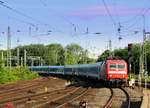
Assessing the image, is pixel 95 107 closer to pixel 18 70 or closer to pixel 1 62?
pixel 1 62

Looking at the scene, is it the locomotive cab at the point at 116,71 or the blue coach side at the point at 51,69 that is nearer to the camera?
the locomotive cab at the point at 116,71

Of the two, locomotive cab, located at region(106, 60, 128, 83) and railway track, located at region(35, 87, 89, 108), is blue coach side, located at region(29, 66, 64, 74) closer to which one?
locomotive cab, located at region(106, 60, 128, 83)

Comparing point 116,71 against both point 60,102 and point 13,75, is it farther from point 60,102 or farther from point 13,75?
point 13,75

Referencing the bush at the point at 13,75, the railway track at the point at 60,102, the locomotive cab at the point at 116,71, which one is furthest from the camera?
the bush at the point at 13,75

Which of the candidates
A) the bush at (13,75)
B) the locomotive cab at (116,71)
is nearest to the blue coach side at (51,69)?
the bush at (13,75)

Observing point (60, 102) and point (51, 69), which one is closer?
point (60, 102)

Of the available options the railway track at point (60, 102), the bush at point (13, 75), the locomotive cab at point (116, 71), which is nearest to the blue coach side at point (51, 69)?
Result: the bush at point (13, 75)

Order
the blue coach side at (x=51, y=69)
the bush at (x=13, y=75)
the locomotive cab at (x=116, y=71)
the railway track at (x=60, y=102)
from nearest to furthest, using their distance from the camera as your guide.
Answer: the railway track at (x=60, y=102), the locomotive cab at (x=116, y=71), the bush at (x=13, y=75), the blue coach side at (x=51, y=69)

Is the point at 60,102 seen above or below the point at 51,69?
below

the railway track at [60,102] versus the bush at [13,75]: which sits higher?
the bush at [13,75]

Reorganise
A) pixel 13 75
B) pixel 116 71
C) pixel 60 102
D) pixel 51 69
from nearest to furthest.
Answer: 1. pixel 60 102
2. pixel 116 71
3. pixel 13 75
4. pixel 51 69

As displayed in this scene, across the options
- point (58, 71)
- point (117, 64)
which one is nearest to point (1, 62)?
point (117, 64)

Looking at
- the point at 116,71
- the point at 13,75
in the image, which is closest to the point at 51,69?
the point at 13,75

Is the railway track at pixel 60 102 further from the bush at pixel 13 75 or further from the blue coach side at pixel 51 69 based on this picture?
the blue coach side at pixel 51 69
